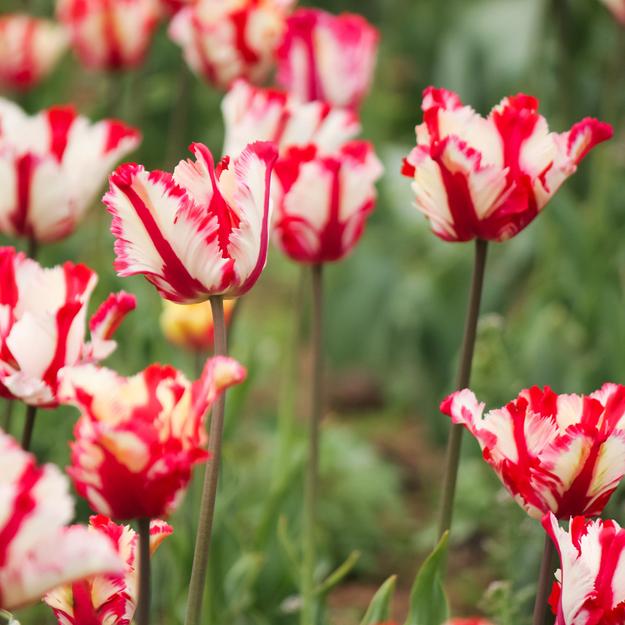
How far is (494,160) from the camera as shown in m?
0.84

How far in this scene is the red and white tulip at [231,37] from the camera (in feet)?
4.76

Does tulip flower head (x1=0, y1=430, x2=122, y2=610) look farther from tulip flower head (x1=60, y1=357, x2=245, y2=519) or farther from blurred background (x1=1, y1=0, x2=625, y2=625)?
blurred background (x1=1, y1=0, x2=625, y2=625)

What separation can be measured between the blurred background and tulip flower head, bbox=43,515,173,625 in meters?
0.37

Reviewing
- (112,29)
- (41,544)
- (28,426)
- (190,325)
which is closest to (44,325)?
(28,426)

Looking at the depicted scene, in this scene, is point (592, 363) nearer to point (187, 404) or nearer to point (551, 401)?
point (551, 401)

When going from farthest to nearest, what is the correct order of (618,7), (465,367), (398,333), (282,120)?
(398,333) < (618,7) < (282,120) < (465,367)

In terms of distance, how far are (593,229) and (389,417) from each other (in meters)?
0.88

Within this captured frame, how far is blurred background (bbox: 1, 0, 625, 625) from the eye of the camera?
4.55 ft

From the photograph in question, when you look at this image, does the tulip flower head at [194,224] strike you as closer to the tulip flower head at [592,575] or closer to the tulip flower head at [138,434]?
the tulip flower head at [138,434]

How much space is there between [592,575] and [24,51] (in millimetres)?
1528

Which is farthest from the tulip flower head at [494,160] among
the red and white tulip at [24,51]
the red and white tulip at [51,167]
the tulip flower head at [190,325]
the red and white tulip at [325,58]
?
the red and white tulip at [24,51]

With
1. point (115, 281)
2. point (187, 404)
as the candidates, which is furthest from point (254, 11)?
point (187, 404)

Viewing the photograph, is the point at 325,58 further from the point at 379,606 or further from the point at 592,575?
the point at 592,575

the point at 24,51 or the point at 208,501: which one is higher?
the point at 24,51
